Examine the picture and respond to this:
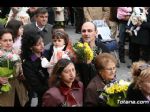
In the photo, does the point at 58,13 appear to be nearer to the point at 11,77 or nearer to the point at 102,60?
the point at 11,77

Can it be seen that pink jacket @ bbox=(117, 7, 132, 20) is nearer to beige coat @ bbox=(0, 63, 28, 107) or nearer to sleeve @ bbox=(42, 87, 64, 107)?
beige coat @ bbox=(0, 63, 28, 107)

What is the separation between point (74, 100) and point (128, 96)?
0.50m

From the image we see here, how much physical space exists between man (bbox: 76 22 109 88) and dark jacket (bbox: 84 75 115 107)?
10.1 inches

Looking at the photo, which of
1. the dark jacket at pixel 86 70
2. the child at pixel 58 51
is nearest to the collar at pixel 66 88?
the dark jacket at pixel 86 70

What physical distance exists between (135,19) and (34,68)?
300 cm

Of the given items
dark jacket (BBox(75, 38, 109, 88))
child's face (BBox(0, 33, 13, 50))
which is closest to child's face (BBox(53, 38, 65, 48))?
dark jacket (BBox(75, 38, 109, 88))

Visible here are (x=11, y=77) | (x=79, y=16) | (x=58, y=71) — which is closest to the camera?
(x=58, y=71)

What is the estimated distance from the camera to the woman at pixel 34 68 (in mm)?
5344

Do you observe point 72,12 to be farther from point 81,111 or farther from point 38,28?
point 81,111

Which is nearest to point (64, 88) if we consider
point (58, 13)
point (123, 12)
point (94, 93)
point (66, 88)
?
point (66, 88)

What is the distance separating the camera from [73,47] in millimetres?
5395

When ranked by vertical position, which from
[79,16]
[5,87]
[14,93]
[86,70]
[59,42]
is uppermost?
[59,42]

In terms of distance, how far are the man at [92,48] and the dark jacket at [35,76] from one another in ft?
1.29

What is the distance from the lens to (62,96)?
15.4 feet
